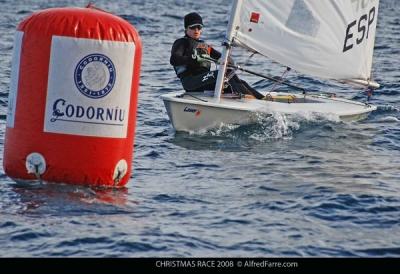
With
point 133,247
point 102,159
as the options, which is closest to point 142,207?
point 102,159

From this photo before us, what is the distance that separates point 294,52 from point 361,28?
1295 millimetres

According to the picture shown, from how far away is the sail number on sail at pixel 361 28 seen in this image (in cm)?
1415

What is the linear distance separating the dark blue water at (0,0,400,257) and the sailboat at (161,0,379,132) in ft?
0.74

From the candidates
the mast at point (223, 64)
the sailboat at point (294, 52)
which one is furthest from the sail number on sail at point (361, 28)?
the mast at point (223, 64)

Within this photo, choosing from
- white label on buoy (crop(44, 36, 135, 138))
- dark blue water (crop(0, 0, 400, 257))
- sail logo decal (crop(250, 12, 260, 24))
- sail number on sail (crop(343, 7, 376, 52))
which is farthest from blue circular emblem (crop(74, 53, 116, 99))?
sail number on sail (crop(343, 7, 376, 52))

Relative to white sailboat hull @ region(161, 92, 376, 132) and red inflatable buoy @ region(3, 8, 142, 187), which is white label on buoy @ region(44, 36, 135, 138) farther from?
white sailboat hull @ region(161, 92, 376, 132)

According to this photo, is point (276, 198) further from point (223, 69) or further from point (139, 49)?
point (223, 69)

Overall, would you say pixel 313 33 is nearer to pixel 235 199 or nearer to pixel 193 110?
pixel 193 110

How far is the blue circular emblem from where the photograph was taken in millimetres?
8906

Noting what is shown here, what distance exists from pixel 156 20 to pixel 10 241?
1937cm

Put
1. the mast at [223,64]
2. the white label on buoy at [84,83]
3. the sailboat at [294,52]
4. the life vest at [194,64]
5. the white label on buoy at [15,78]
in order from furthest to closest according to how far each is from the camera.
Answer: the life vest at [194,64] < the mast at [223,64] < the sailboat at [294,52] < the white label on buoy at [15,78] < the white label on buoy at [84,83]

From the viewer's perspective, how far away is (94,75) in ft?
29.3

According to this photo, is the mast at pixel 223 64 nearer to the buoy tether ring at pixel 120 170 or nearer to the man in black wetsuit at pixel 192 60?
the man in black wetsuit at pixel 192 60

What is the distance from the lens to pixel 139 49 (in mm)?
9203
